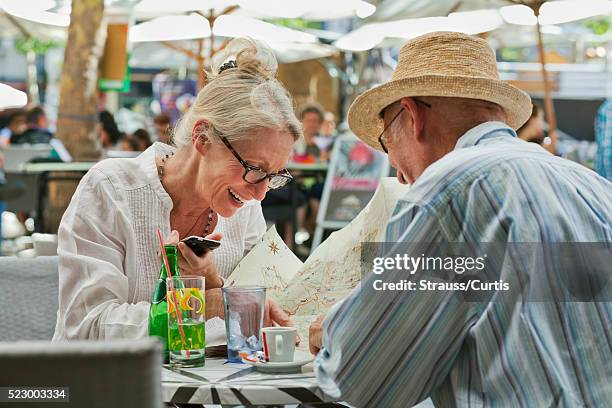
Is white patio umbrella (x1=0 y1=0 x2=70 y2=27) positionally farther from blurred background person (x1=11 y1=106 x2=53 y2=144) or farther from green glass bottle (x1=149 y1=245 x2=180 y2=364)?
green glass bottle (x1=149 y1=245 x2=180 y2=364)

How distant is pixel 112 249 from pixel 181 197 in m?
0.38

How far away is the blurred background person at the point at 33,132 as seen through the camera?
10.7 metres

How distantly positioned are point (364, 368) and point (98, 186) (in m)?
1.11

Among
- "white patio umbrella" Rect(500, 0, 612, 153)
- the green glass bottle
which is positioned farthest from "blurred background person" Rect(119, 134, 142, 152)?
the green glass bottle

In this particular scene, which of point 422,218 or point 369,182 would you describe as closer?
point 422,218

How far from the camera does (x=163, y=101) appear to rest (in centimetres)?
1703

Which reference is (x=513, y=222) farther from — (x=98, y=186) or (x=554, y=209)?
(x=98, y=186)

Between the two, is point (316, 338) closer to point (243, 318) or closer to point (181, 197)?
point (243, 318)

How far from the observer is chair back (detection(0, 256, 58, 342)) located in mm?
2844

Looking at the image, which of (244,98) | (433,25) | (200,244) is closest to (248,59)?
(244,98)

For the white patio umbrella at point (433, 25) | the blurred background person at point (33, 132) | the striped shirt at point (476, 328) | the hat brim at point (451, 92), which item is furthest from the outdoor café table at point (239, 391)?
the blurred background person at point (33, 132)

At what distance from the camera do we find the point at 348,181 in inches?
341

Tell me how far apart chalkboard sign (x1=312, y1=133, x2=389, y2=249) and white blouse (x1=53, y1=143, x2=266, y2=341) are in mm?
5615

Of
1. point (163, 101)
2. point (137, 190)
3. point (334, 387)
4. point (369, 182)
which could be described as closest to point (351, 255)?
point (137, 190)
